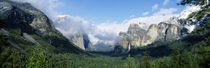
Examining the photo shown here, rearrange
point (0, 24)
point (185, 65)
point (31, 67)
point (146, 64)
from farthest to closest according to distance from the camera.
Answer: point (185, 65), point (146, 64), point (31, 67), point (0, 24)

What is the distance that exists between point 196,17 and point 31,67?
25686 millimetres

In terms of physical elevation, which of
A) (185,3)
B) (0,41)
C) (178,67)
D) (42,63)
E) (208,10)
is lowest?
(178,67)

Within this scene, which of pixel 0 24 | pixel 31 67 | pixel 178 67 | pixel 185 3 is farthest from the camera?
pixel 178 67

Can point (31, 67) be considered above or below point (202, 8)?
below

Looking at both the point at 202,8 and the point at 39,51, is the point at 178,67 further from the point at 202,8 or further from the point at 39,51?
the point at 202,8

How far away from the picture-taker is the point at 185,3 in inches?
597

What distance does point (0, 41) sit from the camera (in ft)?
72.7

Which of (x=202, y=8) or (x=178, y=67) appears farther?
(x=178, y=67)

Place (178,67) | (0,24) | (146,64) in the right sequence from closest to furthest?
1. (0,24)
2. (146,64)
3. (178,67)

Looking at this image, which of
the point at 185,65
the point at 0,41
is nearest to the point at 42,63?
Result: the point at 0,41

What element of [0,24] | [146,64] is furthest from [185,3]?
[146,64]

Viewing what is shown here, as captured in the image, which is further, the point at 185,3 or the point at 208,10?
the point at 185,3

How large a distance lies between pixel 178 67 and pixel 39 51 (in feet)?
159

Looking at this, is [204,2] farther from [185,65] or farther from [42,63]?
[185,65]
